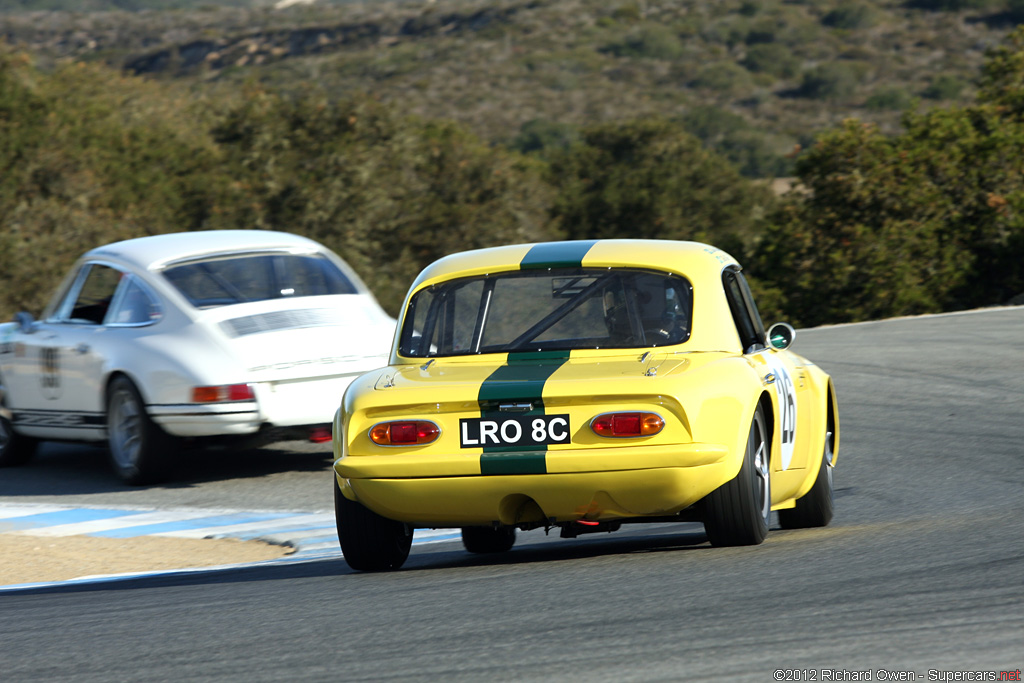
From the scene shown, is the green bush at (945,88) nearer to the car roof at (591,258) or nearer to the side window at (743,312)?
the side window at (743,312)

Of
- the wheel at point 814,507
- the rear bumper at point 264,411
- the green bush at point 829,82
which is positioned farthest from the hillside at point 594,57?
the wheel at point 814,507

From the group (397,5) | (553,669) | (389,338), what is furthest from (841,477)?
(397,5)

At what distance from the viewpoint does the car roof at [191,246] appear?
10930 mm

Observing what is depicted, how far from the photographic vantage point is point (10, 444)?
11.9 m

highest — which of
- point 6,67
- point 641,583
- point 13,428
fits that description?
point 6,67

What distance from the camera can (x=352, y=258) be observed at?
31.5 metres

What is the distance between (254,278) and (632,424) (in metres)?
5.71

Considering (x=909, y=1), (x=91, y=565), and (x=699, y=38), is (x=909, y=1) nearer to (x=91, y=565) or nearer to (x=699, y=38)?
(x=699, y=38)

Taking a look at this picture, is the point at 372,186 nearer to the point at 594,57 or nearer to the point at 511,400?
the point at 511,400

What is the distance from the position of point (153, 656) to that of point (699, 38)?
87.5 m

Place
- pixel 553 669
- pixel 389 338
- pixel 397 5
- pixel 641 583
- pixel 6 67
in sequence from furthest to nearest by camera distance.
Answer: pixel 397 5 → pixel 6 67 → pixel 389 338 → pixel 641 583 → pixel 553 669

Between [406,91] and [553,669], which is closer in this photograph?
[553,669]

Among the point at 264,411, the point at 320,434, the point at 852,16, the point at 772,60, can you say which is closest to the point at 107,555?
the point at 264,411

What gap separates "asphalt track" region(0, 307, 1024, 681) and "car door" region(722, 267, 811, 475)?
1.41ft
